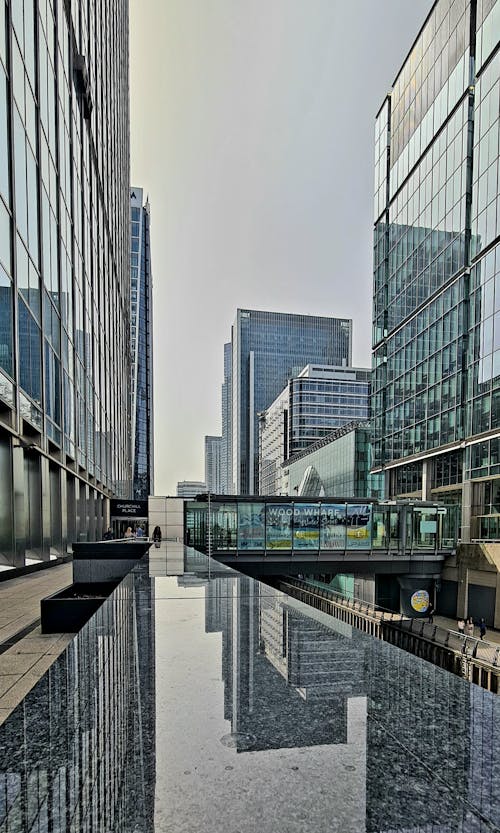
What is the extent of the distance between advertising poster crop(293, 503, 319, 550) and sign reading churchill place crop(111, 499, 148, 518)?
49.7 feet

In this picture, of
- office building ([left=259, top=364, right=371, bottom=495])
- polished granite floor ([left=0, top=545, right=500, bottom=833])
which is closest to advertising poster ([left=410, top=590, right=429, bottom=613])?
polished granite floor ([left=0, top=545, right=500, bottom=833])

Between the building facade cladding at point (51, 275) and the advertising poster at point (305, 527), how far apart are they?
1307 cm

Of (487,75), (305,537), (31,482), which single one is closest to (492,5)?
(487,75)

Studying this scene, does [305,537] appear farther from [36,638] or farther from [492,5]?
[492,5]

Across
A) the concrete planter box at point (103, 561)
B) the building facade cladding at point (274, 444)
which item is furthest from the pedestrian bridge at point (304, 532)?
the building facade cladding at point (274, 444)

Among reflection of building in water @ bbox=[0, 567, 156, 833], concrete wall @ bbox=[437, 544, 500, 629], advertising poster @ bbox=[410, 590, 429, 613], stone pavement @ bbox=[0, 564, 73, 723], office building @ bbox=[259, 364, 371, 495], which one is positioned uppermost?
office building @ bbox=[259, 364, 371, 495]

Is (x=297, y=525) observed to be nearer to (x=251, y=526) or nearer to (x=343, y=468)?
(x=251, y=526)

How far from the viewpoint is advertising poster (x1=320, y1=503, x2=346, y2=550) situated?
1192 inches

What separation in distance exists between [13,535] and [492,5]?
1934 inches

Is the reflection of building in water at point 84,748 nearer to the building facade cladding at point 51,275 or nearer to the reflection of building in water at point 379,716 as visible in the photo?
the reflection of building in water at point 379,716

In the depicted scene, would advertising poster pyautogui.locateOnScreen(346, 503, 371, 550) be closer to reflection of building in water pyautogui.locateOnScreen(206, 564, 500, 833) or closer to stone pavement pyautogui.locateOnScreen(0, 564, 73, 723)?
stone pavement pyautogui.locateOnScreen(0, 564, 73, 723)

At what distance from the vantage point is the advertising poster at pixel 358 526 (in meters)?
31.0

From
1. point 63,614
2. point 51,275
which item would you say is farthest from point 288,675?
point 51,275

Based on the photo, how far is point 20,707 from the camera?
2.69m
